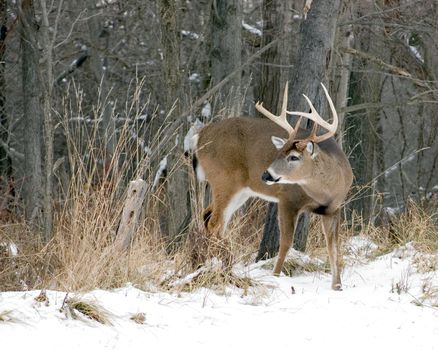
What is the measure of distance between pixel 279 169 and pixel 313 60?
118 centimetres

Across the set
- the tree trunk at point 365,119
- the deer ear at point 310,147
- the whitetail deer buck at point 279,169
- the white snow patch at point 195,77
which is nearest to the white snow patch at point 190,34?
the white snow patch at point 195,77

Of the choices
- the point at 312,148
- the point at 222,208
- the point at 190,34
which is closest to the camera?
the point at 312,148

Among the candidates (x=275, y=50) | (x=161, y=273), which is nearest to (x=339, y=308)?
(x=161, y=273)

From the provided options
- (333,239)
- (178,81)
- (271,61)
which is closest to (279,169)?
(333,239)

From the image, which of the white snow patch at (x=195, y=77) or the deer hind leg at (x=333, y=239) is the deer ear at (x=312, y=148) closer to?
the deer hind leg at (x=333, y=239)

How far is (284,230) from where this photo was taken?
23.4ft

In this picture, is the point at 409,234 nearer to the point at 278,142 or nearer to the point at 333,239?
the point at 333,239

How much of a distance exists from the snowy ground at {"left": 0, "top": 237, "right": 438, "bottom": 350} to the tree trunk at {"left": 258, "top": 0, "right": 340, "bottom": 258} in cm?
173

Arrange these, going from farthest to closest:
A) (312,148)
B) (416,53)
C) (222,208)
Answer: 1. (416,53)
2. (222,208)
3. (312,148)

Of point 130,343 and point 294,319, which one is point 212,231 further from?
point 130,343

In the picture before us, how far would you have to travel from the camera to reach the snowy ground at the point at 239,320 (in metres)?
4.66

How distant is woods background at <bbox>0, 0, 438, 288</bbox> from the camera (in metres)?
7.67

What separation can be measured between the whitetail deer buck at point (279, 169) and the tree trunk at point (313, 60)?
303 mm

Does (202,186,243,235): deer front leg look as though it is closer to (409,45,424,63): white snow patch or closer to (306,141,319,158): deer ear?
(306,141,319,158): deer ear
